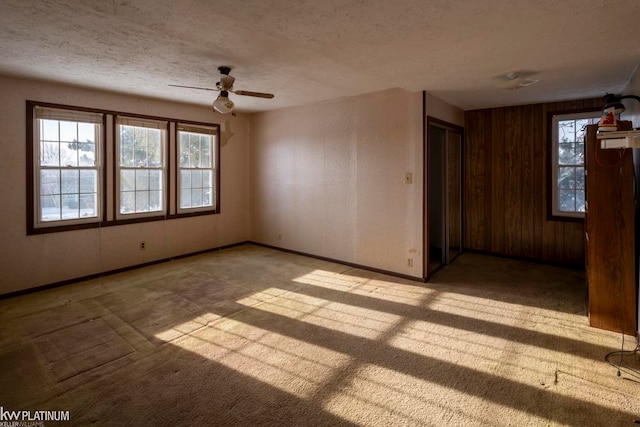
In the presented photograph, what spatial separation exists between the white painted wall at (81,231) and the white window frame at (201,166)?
15 cm

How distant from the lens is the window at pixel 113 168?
4.32 meters

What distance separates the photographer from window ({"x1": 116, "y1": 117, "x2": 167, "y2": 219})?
16.6 ft

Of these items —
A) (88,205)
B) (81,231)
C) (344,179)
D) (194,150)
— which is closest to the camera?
(81,231)

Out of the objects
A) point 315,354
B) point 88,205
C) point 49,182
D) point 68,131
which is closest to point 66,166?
point 49,182

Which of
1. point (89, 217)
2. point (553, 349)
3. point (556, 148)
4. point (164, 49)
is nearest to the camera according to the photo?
point (553, 349)

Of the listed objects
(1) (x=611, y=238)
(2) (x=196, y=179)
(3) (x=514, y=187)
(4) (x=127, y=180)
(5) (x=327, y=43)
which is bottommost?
(1) (x=611, y=238)

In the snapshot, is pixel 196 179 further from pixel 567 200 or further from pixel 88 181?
pixel 567 200

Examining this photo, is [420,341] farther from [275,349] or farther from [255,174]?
[255,174]

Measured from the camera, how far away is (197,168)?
19.7ft

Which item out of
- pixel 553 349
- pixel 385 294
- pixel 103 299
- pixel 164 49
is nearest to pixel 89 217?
pixel 103 299

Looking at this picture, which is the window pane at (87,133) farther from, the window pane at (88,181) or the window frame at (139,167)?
the window pane at (88,181)

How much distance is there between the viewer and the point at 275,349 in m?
2.84

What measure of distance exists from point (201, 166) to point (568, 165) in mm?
5891

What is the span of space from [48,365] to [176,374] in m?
1.03
